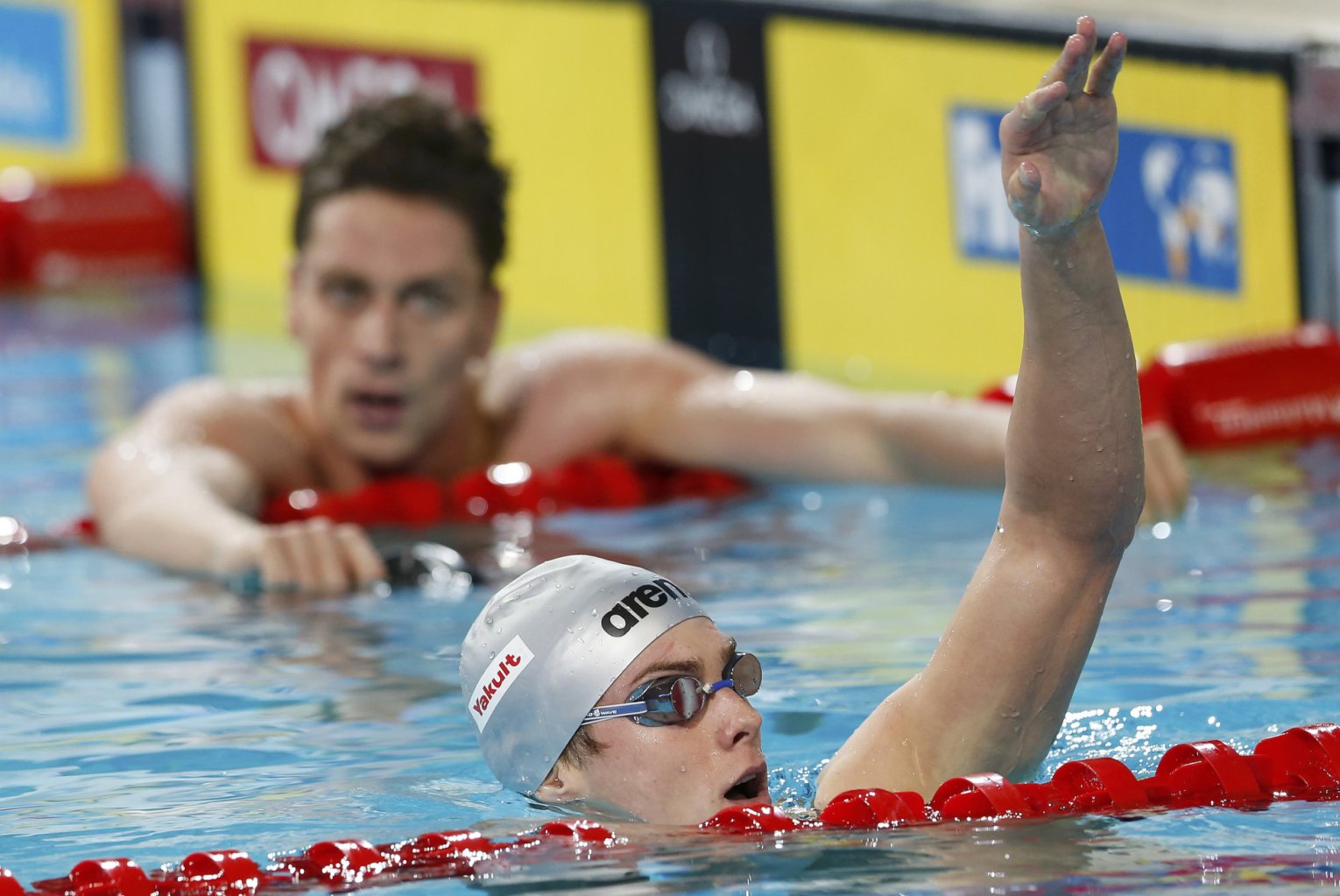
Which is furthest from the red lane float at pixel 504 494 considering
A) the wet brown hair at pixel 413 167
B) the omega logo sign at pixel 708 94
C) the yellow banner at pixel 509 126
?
the omega logo sign at pixel 708 94

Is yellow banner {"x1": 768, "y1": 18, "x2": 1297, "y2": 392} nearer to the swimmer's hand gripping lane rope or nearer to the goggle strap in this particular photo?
the swimmer's hand gripping lane rope

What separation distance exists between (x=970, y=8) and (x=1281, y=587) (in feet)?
14.7

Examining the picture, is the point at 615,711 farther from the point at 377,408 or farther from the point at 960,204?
the point at 960,204

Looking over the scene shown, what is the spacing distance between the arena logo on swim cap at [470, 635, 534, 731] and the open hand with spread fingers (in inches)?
34.4

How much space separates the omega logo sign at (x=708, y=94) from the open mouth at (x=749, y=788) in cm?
663

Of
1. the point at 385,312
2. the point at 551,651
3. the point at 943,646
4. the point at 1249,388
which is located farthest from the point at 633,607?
the point at 1249,388

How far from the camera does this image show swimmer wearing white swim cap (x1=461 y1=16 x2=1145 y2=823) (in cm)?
238

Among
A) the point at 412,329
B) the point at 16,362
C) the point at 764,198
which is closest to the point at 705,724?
the point at 412,329

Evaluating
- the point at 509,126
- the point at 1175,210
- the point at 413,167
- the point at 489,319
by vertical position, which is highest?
the point at 509,126

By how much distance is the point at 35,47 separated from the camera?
13141mm

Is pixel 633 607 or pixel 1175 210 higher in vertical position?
pixel 1175 210

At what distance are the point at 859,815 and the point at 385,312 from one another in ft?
10.1

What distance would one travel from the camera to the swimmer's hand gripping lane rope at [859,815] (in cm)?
232

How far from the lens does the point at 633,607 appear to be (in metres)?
2.63
